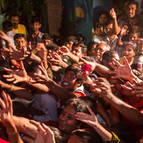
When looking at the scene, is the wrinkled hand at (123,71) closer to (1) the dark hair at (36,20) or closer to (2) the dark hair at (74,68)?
(2) the dark hair at (74,68)

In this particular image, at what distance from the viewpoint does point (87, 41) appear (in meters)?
1.28

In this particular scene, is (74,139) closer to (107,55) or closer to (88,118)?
(88,118)

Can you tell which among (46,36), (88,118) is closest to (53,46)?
(46,36)

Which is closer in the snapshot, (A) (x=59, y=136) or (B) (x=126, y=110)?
(B) (x=126, y=110)

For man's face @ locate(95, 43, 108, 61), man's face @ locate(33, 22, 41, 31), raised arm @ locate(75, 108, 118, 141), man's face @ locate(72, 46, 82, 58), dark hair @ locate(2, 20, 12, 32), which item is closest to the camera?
raised arm @ locate(75, 108, 118, 141)

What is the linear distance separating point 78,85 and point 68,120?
23 centimetres

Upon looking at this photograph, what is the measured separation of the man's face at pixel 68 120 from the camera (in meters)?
1.13

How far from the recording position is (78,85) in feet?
4.04

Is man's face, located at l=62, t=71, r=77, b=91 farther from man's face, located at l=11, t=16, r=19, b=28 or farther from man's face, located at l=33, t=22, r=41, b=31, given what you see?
man's face, located at l=11, t=16, r=19, b=28

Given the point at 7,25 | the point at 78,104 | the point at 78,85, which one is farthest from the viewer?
the point at 7,25

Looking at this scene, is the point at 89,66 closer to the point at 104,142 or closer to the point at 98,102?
the point at 98,102

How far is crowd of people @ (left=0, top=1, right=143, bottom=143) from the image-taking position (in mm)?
1036

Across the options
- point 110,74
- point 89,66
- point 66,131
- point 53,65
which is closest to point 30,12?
point 53,65

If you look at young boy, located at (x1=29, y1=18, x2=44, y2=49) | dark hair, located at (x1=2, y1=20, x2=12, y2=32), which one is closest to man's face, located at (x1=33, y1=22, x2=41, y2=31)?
young boy, located at (x1=29, y1=18, x2=44, y2=49)
